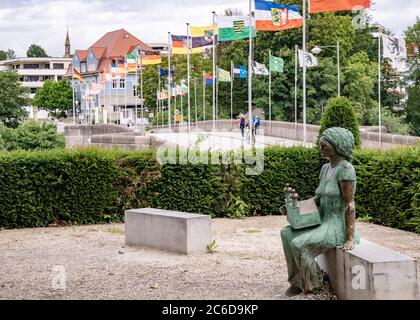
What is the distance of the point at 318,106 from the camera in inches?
2630

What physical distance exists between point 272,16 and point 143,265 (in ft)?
71.5

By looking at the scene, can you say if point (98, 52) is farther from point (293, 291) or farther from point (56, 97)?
point (293, 291)

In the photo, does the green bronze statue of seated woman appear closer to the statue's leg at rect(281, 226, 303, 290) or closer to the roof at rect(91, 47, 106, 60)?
the statue's leg at rect(281, 226, 303, 290)

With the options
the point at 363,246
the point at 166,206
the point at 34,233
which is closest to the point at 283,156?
the point at 166,206

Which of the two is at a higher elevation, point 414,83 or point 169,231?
point 414,83

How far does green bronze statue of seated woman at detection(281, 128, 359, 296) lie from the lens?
9.83 meters

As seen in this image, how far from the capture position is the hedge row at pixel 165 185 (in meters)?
20.0

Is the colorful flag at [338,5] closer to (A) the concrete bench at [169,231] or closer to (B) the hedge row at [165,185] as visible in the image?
(B) the hedge row at [165,185]

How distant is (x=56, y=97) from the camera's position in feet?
481

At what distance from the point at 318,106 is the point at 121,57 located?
7193cm

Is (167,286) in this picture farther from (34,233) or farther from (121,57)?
(121,57)

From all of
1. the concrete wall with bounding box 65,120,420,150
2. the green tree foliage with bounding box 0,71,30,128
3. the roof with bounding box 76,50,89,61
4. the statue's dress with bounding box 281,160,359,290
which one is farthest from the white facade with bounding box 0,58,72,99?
the statue's dress with bounding box 281,160,359,290

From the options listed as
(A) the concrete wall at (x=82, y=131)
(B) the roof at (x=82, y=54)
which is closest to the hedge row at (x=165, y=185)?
(A) the concrete wall at (x=82, y=131)

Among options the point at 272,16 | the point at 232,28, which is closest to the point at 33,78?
the point at 232,28
